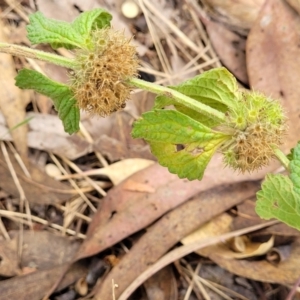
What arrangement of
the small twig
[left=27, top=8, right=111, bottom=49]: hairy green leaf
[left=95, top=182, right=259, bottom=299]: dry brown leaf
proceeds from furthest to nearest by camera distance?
[left=95, top=182, right=259, bottom=299]: dry brown leaf
the small twig
[left=27, top=8, right=111, bottom=49]: hairy green leaf

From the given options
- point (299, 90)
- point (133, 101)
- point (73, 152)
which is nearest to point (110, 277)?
point (73, 152)

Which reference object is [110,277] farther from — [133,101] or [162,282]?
[133,101]

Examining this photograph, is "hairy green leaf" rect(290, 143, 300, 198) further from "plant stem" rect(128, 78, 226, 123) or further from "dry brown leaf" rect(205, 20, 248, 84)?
"dry brown leaf" rect(205, 20, 248, 84)

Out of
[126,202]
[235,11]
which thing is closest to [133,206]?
[126,202]

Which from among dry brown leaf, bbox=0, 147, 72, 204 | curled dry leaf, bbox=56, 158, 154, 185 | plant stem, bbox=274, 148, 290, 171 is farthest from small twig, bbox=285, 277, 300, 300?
dry brown leaf, bbox=0, 147, 72, 204

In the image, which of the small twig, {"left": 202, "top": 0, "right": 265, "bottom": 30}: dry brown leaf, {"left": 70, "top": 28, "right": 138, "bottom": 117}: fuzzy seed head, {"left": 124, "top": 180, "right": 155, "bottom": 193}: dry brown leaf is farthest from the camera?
{"left": 202, "top": 0, "right": 265, "bottom": 30}: dry brown leaf

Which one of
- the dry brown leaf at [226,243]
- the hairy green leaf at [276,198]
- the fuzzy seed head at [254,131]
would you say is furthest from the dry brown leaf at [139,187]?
the fuzzy seed head at [254,131]

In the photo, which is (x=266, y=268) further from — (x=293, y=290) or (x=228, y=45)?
(x=228, y=45)
